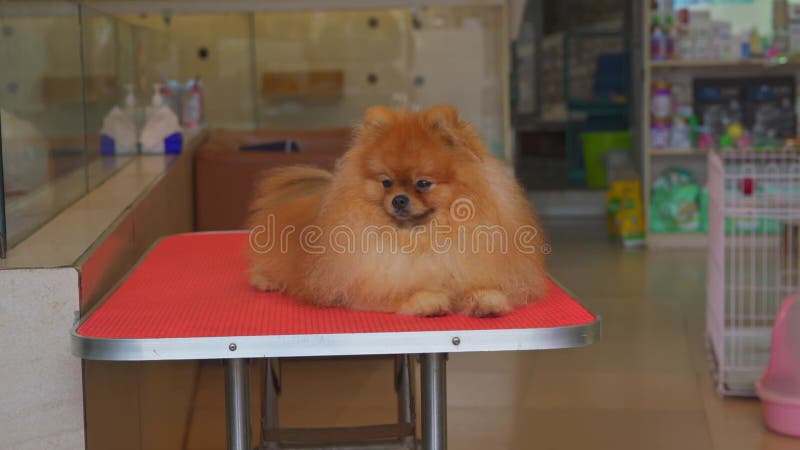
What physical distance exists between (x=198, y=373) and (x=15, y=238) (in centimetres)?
223

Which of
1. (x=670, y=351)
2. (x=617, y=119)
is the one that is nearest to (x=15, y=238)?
(x=670, y=351)

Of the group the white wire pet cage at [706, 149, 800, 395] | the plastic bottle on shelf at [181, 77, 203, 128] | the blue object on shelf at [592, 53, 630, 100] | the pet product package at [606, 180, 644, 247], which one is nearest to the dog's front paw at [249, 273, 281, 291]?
the white wire pet cage at [706, 149, 800, 395]

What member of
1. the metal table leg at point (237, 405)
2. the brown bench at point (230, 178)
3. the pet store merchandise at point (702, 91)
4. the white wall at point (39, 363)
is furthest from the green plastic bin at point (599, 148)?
the white wall at point (39, 363)

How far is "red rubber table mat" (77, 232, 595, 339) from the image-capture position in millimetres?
1830

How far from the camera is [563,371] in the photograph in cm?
441

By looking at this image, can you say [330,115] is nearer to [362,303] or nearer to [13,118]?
[13,118]

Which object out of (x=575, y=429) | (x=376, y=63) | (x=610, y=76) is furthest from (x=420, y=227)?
(x=610, y=76)

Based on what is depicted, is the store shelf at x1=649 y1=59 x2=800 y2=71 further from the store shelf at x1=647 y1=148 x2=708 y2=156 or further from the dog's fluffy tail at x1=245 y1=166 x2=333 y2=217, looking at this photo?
the dog's fluffy tail at x1=245 y1=166 x2=333 y2=217

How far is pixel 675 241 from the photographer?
25.0 ft

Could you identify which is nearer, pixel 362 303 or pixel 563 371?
pixel 362 303

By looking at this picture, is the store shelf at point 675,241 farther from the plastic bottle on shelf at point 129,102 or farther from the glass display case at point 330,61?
the plastic bottle on shelf at point 129,102

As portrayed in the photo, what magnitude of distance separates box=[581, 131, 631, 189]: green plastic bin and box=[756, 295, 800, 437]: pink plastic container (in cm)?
610

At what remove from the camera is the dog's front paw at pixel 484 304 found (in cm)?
192

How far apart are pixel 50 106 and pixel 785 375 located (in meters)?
2.53
